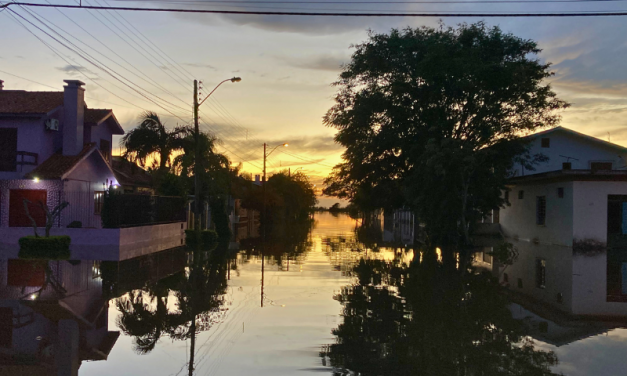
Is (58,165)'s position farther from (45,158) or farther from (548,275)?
(548,275)

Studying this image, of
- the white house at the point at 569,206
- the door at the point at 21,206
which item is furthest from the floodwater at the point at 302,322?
the white house at the point at 569,206

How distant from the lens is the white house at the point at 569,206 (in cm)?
2920

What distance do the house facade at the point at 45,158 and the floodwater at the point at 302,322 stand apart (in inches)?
413

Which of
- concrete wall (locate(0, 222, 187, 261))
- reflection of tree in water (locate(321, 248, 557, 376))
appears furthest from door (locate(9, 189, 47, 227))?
reflection of tree in water (locate(321, 248, 557, 376))

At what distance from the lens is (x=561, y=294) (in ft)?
48.1

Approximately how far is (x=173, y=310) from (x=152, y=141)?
1157 inches

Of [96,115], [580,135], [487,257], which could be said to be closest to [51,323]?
[487,257]

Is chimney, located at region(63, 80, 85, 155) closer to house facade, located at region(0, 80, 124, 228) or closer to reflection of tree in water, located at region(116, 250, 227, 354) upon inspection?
house facade, located at region(0, 80, 124, 228)

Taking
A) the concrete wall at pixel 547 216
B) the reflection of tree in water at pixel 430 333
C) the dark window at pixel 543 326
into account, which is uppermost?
the concrete wall at pixel 547 216

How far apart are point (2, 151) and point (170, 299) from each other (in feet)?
66.9

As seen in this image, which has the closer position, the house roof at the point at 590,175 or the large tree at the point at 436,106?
the house roof at the point at 590,175

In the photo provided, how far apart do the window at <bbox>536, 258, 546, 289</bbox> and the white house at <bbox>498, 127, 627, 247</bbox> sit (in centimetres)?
640

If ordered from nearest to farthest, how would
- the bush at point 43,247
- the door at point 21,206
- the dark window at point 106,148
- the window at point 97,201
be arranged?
1. the bush at point 43,247
2. the door at point 21,206
3. the window at point 97,201
4. the dark window at point 106,148

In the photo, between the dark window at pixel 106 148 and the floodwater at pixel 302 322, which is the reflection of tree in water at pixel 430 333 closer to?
the floodwater at pixel 302 322
